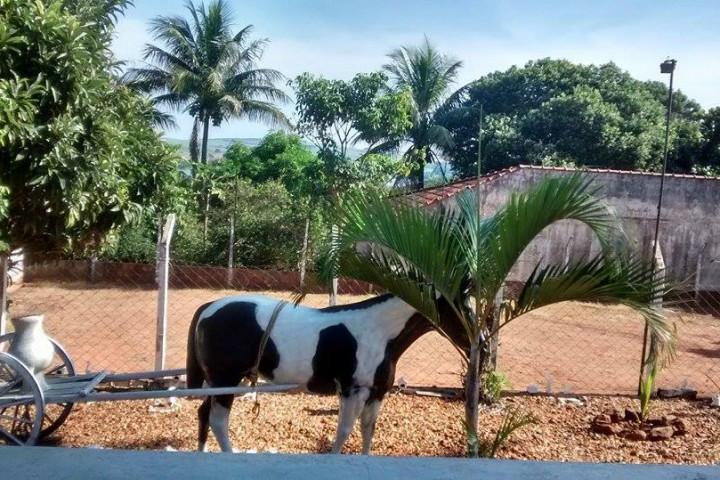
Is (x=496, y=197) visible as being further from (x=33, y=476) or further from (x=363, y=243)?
(x=33, y=476)

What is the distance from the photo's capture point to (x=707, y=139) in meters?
21.5

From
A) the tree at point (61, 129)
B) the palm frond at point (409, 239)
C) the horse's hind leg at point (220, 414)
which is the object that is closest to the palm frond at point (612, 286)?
the palm frond at point (409, 239)

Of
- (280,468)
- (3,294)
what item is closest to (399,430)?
(3,294)

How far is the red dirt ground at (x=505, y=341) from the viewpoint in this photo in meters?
8.16

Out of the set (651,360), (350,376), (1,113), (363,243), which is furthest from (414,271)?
(1,113)

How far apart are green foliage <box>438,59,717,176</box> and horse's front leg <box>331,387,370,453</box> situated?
17918 millimetres

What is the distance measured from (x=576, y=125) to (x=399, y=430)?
1852 centimetres

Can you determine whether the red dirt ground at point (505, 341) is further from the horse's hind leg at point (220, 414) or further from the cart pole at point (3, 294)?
the horse's hind leg at point (220, 414)

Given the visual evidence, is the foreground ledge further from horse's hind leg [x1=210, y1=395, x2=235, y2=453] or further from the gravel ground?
the gravel ground

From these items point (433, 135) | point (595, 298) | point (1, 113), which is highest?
point (433, 135)

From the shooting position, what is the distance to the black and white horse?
433 cm

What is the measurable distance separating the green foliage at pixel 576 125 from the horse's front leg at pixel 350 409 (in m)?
17.9

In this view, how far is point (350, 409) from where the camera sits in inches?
170

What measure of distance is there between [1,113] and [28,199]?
0.79 m
